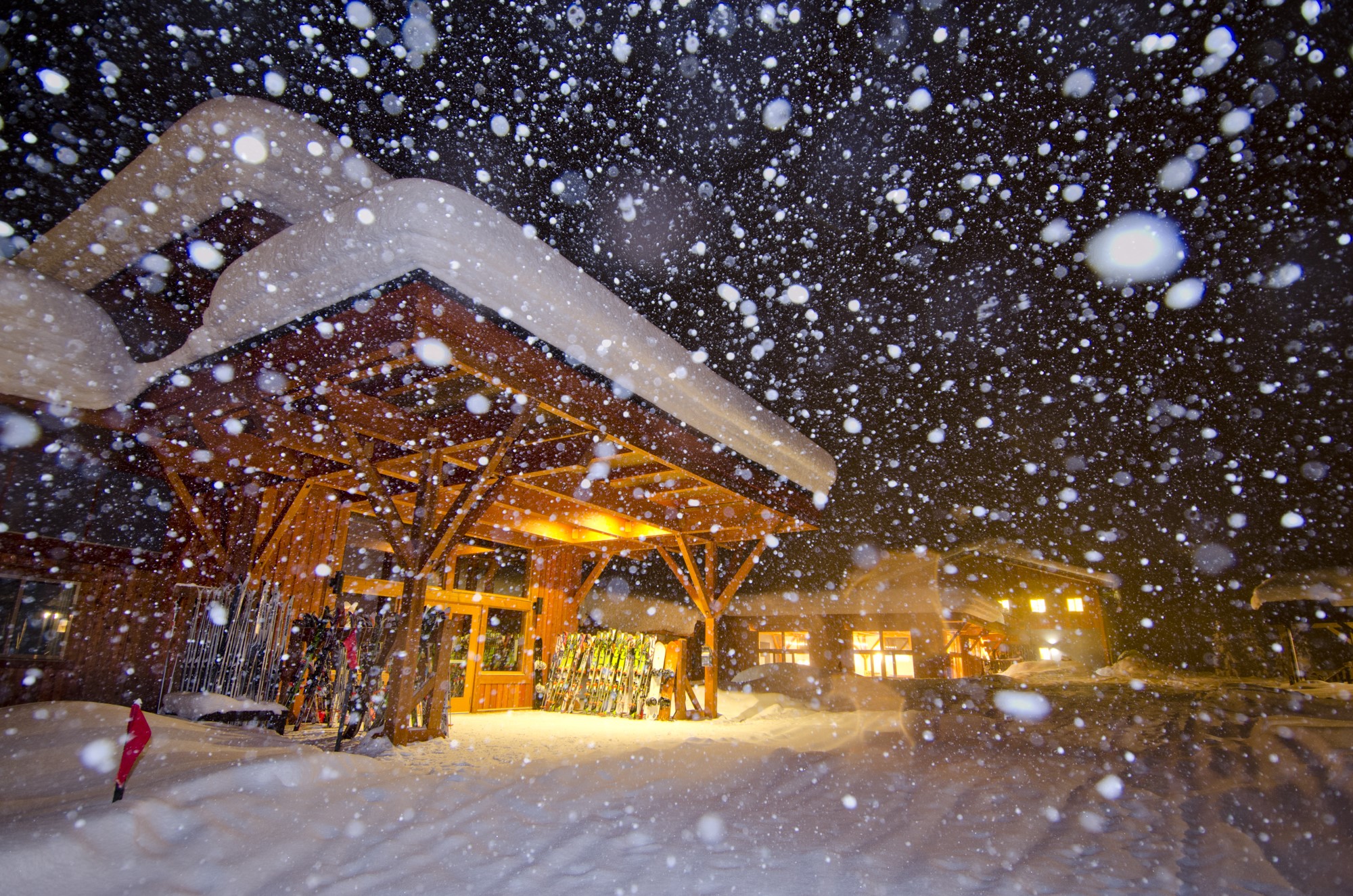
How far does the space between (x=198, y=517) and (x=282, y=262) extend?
→ 13.8ft

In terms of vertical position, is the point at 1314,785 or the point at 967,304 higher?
the point at 967,304

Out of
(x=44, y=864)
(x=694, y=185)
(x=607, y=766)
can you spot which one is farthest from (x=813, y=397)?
(x=44, y=864)

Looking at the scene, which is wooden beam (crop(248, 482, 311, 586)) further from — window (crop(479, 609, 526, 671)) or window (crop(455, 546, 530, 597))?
window (crop(479, 609, 526, 671))

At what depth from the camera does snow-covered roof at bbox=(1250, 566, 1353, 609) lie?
16.1m

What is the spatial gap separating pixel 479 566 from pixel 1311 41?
1200 cm

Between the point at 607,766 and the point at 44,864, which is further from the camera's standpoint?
the point at 607,766

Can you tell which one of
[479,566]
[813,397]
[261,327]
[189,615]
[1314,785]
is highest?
[813,397]

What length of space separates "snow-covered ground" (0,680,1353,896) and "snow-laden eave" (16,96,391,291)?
4221 millimetres

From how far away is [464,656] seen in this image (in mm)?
10273

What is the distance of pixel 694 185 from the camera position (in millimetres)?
5555

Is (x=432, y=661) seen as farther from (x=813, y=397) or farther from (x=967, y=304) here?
(x=967, y=304)

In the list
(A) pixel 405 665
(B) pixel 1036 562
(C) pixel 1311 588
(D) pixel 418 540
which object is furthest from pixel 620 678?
(C) pixel 1311 588

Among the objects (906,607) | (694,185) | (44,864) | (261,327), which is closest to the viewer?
(44,864)

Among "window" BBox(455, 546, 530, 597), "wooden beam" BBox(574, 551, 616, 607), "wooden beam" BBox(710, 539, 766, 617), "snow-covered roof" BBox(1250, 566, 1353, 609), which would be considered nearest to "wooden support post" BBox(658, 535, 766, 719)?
"wooden beam" BBox(710, 539, 766, 617)
